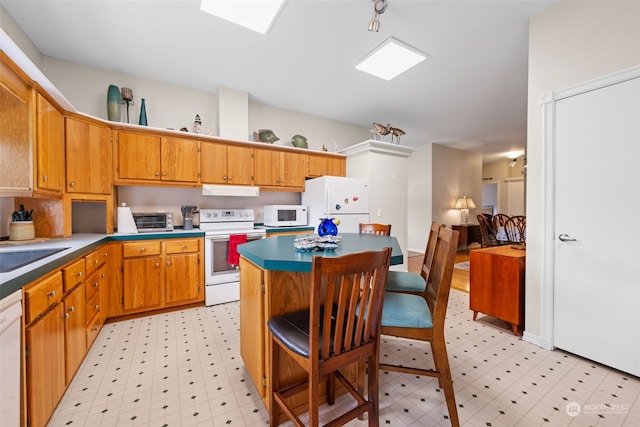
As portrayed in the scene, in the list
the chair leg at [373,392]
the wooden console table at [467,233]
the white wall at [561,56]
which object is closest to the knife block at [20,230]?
the chair leg at [373,392]

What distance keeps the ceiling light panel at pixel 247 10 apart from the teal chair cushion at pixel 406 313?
237cm

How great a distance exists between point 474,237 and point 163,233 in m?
6.99

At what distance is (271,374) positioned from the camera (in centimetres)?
127

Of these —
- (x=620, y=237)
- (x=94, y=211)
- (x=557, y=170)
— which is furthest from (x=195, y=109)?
(x=620, y=237)

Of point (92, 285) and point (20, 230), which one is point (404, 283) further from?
point (20, 230)

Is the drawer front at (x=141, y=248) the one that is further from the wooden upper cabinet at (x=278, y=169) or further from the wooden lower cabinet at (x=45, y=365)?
the wooden upper cabinet at (x=278, y=169)

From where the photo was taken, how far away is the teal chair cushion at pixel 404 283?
169cm

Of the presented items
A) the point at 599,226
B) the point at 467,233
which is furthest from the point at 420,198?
the point at 599,226

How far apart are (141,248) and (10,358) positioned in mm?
1802

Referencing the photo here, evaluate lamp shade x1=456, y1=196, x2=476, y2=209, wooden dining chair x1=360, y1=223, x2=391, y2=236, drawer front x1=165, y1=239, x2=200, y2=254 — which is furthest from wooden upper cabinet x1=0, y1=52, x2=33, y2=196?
lamp shade x1=456, y1=196, x2=476, y2=209

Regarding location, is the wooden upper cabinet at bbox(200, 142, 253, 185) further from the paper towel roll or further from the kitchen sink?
the kitchen sink

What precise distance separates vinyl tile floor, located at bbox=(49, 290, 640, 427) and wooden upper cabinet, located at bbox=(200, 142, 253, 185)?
74.4 inches

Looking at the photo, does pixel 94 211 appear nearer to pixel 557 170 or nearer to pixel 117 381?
pixel 117 381

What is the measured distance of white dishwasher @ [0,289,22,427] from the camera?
0.97 metres
